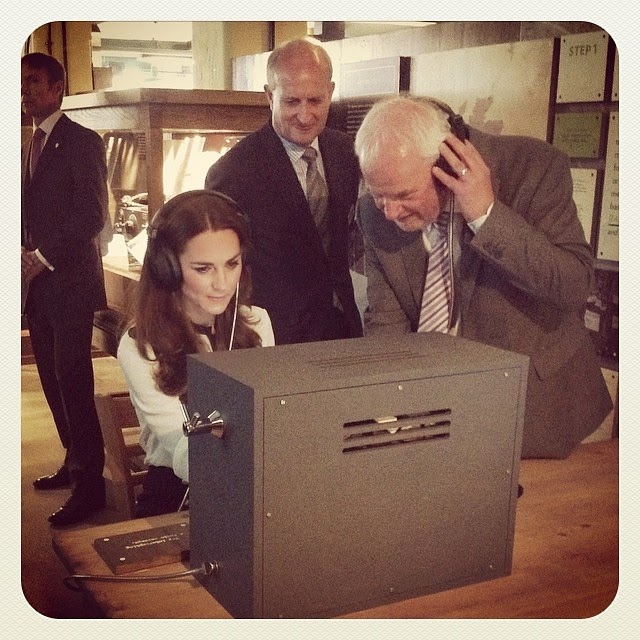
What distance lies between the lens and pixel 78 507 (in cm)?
130

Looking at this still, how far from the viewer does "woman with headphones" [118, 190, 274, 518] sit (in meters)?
1.25

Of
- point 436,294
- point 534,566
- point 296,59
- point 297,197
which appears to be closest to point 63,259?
point 297,197

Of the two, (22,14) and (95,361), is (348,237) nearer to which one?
(95,361)

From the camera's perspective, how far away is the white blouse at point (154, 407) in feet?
4.22

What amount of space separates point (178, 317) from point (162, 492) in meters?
0.30

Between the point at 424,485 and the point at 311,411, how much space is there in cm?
20

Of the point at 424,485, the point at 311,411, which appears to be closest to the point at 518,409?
the point at 424,485

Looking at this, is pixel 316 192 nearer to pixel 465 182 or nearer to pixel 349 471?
pixel 465 182

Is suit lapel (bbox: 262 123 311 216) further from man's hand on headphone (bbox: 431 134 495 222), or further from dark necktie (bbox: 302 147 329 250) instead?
man's hand on headphone (bbox: 431 134 495 222)

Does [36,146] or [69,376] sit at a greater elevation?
[36,146]

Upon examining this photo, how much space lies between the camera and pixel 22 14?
1.25m

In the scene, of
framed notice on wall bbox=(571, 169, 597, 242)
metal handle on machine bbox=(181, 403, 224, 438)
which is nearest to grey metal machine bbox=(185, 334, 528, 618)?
metal handle on machine bbox=(181, 403, 224, 438)

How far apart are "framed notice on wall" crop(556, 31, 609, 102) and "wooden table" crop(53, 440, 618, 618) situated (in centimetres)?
61

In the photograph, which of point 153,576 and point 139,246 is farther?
point 139,246
